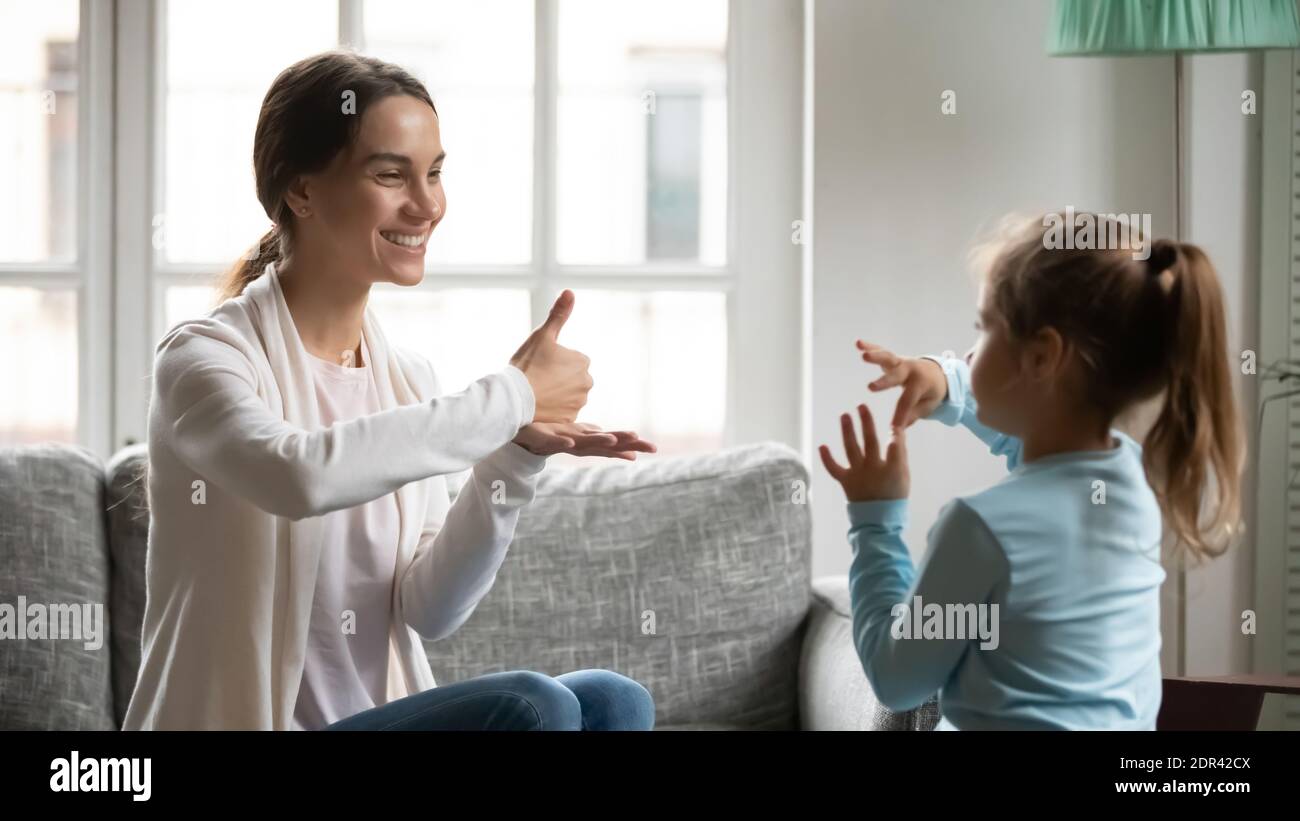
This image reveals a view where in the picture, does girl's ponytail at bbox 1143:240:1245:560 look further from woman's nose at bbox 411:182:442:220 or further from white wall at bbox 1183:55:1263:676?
white wall at bbox 1183:55:1263:676

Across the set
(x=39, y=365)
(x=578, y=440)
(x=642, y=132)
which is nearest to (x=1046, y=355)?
(x=578, y=440)

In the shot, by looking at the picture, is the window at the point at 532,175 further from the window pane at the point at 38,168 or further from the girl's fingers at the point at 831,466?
the girl's fingers at the point at 831,466

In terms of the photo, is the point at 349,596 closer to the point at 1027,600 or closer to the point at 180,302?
the point at 1027,600

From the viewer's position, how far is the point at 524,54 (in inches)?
83.5

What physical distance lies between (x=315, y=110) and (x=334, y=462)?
1.10ft

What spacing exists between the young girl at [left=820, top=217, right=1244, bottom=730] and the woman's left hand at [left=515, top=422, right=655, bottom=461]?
24cm

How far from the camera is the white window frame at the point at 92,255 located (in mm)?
2004

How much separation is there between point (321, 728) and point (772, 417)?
3.77 feet

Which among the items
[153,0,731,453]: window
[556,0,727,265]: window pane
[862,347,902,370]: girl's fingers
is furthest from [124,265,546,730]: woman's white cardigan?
[556,0,727,265]: window pane

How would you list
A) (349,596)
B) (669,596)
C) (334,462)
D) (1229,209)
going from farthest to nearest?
(1229,209)
(669,596)
(349,596)
(334,462)

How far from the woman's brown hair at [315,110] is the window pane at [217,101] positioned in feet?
3.26

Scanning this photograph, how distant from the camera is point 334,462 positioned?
0.97m

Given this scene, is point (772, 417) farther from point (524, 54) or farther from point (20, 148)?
point (20, 148)

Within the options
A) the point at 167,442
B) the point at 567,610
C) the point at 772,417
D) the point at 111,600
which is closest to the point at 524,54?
the point at 772,417
